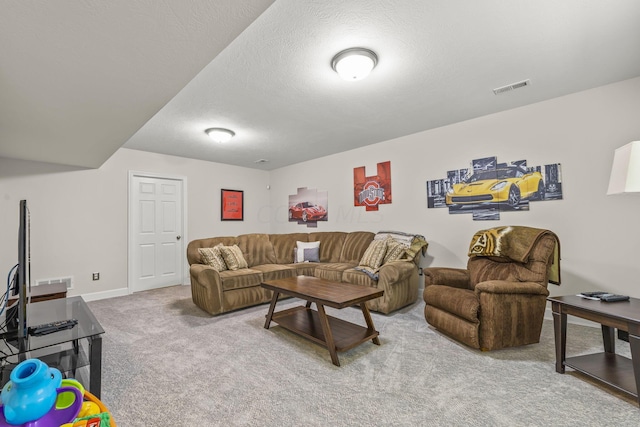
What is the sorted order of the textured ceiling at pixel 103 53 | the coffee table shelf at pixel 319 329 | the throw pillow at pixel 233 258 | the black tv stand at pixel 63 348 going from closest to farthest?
1. the textured ceiling at pixel 103 53
2. the black tv stand at pixel 63 348
3. the coffee table shelf at pixel 319 329
4. the throw pillow at pixel 233 258

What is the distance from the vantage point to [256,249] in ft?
14.8

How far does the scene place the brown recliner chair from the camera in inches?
91.1

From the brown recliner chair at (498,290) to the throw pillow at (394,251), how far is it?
73 centimetres

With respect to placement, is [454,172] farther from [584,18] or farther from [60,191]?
[60,191]

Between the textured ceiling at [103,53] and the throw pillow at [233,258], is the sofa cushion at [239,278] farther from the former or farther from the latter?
the textured ceiling at [103,53]

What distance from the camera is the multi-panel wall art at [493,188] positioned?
3164 mm

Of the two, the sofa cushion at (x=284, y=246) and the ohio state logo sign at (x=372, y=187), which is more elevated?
the ohio state logo sign at (x=372, y=187)

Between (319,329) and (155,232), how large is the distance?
3717 millimetres

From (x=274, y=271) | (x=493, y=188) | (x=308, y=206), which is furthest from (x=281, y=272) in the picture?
(x=493, y=188)

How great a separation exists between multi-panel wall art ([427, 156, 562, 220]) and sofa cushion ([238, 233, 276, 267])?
2556 millimetres

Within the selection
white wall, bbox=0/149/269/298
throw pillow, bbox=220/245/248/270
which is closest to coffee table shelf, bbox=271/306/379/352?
throw pillow, bbox=220/245/248/270

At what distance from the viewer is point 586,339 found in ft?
8.52

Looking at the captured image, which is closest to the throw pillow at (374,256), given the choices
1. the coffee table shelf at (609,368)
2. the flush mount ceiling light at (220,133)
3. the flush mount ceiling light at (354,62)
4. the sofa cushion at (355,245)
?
the sofa cushion at (355,245)

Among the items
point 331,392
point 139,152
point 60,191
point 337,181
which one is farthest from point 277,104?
point 60,191
